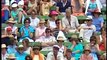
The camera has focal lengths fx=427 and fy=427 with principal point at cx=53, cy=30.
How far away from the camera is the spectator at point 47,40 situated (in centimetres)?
990

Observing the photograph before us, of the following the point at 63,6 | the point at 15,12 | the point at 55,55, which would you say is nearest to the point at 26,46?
the point at 55,55

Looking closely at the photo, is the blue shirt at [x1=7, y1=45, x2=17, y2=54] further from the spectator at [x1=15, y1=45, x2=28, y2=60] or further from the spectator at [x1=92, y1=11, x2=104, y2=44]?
the spectator at [x1=92, y1=11, x2=104, y2=44]

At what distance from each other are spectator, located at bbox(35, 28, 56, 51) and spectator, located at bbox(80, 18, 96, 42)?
810 millimetres

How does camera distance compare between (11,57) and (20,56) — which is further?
(20,56)

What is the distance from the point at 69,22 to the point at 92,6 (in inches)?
47.1

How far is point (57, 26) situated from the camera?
1067 centimetres

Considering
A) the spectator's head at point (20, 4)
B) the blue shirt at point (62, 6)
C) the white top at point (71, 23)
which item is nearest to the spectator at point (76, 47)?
the white top at point (71, 23)

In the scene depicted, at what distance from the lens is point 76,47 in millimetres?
9750

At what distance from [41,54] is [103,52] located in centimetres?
146

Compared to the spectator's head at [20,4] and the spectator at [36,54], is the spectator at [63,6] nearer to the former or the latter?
the spectator's head at [20,4]

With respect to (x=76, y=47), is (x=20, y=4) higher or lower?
higher

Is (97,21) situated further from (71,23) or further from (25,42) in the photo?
(25,42)

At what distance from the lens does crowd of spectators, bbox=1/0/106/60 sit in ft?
31.2

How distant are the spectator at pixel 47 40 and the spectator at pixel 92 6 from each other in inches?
67.1
